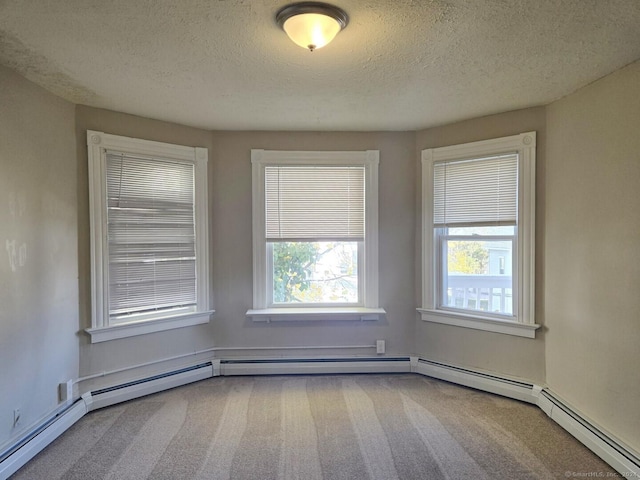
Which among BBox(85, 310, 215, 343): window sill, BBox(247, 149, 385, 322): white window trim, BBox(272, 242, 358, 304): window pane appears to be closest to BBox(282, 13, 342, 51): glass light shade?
BBox(247, 149, 385, 322): white window trim

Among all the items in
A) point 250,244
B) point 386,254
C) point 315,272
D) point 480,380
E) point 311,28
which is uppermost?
point 311,28

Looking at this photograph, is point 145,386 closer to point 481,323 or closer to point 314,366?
point 314,366

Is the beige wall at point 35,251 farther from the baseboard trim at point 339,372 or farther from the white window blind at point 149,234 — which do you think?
the white window blind at point 149,234

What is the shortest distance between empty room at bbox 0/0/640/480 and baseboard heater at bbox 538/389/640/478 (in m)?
0.02

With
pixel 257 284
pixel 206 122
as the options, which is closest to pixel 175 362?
pixel 257 284

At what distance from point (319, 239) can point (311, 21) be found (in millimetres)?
2146

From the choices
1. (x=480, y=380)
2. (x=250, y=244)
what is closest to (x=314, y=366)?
(x=250, y=244)

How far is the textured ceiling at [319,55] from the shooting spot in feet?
5.50

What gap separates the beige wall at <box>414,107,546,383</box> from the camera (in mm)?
2941

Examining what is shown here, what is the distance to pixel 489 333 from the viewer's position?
319cm

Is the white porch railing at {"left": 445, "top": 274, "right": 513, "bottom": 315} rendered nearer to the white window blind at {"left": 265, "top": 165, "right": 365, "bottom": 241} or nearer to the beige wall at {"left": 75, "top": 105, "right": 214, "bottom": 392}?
the white window blind at {"left": 265, "top": 165, "right": 365, "bottom": 241}

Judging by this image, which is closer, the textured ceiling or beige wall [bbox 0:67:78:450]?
the textured ceiling

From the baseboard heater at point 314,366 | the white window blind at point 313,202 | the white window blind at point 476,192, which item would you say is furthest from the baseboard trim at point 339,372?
the white window blind at point 476,192

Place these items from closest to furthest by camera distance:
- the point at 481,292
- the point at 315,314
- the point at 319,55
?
the point at 319,55 → the point at 481,292 → the point at 315,314
